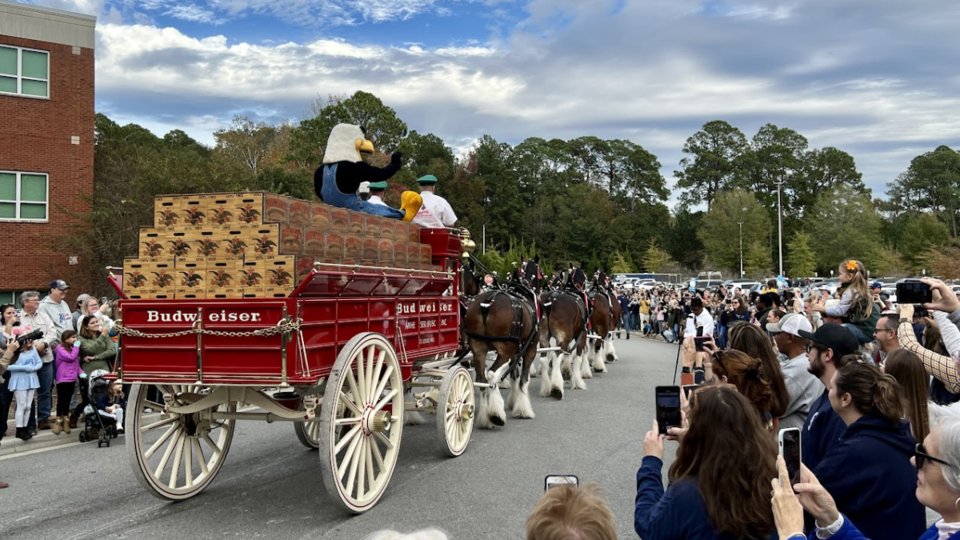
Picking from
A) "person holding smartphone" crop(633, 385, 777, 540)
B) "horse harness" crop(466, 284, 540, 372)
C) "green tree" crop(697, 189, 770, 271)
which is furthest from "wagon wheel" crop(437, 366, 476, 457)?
"green tree" crop(697, 189, 770, 271)

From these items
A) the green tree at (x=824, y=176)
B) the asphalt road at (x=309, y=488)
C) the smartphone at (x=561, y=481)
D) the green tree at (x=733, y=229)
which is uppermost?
the green tree at (x=824, y=176)

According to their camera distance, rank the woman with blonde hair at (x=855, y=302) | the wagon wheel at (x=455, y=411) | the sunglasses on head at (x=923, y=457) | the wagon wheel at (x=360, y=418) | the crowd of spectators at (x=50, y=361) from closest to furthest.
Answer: the sunglasses on head at (x=923, y=457) → the wagon wheel at (x=360, y=418) → the wagon wheel at (x=455, y=411) → the woman with blonde hair at (x=855, y=302) → the crowd of spectators at (x=50, y=361)

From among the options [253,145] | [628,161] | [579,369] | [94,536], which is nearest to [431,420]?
[579,369]

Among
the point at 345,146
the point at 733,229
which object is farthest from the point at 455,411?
the point at 733,229

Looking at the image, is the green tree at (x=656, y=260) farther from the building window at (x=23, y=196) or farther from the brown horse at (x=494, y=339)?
the brown horse at (x=494, y=339)

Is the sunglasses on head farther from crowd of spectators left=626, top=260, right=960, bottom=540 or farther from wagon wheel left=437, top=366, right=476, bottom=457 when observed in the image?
wagon wheel left=437, top=366, right=476, bottom=457

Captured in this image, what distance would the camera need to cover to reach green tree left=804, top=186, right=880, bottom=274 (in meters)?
56.9

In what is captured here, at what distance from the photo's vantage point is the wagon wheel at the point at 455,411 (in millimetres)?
7273

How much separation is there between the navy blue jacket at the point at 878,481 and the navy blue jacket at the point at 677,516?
927mm

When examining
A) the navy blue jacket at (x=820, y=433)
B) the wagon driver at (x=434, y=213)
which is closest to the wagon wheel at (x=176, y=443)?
the wagon driver at (x=434, y=213)

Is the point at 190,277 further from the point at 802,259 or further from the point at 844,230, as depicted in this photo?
the point at 844,230

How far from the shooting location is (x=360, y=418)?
19.1 feet

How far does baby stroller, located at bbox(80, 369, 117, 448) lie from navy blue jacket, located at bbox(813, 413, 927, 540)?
8.24 metres

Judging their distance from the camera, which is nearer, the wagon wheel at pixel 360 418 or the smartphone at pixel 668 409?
the smartphone at pixel 668 409
